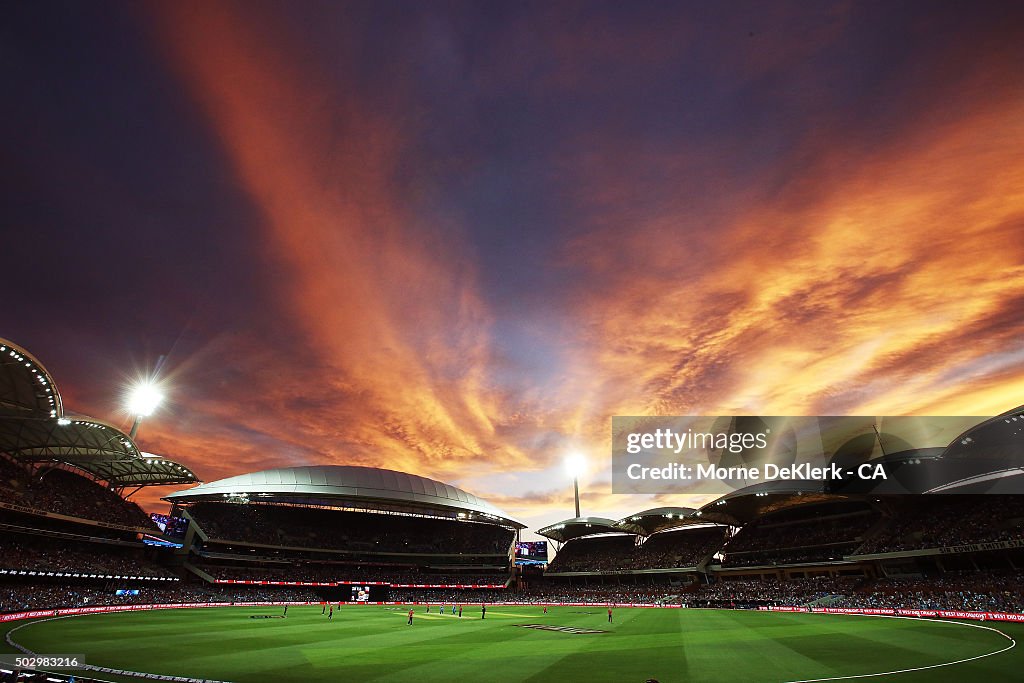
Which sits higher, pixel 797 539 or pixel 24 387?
pixel 24 387

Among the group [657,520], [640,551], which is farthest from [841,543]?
[640,551]

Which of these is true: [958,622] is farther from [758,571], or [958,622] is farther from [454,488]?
[454,488]

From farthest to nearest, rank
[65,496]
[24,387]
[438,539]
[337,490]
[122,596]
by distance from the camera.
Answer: [438,539]
[337,490]
[122,596]
[65,496]
[24,387]

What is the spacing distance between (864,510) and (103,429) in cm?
9644

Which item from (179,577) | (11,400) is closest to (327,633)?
(11,400)

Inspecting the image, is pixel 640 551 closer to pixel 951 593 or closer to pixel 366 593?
pixel 366 593

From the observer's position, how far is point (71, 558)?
2248 inches

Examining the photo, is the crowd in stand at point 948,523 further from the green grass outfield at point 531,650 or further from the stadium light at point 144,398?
the stadium light at point 144,398

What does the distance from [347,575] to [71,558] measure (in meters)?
41.1

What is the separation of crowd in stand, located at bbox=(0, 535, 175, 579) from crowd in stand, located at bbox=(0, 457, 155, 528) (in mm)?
3841

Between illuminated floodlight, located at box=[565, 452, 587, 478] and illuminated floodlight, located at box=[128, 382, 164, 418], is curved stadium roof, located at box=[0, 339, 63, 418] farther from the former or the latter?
illuminated floodlight, located at box=[565, 452, 587, 478]

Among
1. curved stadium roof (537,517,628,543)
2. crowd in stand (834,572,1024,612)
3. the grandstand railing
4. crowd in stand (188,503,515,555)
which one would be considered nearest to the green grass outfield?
crowd in stand (834,572,1024,612)

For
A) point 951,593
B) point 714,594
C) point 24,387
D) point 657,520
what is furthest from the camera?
point 657,520

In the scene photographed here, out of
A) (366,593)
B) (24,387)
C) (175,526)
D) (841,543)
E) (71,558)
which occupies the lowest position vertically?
(366,593)
